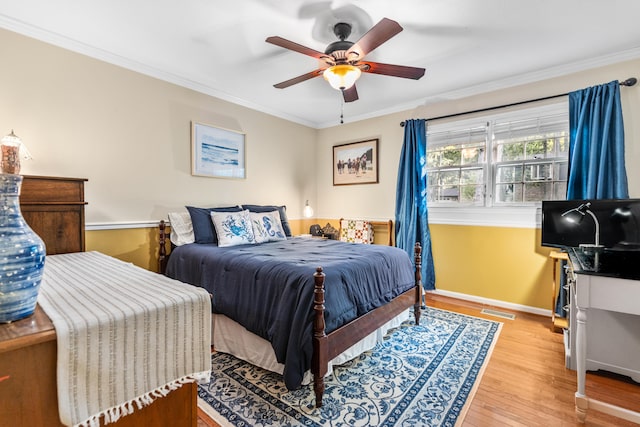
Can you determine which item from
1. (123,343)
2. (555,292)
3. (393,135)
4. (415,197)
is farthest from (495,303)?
(123,343)

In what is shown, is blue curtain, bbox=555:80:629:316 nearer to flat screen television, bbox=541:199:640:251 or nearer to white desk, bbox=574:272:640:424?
flat screen television, bbox=541:199:640:251

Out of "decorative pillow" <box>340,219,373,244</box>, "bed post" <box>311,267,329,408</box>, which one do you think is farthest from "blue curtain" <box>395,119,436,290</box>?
"bed post" <box>311,267,329,408</box>

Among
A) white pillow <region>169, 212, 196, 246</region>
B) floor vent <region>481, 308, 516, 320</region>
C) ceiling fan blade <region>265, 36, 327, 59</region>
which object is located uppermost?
ceiling fan blade <region>265, 36, 327, 59</region>

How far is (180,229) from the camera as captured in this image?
3.08 metres

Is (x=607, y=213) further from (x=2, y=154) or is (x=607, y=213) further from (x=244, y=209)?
(x=2, y=154)

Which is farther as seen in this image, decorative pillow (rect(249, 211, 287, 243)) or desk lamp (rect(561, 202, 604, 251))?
decorative pillow (rect(249, 211, 287, 243))

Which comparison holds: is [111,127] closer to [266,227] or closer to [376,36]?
[266,227]

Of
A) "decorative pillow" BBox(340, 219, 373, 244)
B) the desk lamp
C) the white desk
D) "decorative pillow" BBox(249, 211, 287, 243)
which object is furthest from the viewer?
"decorative pillow" BBox(340, 219, 373, 244)

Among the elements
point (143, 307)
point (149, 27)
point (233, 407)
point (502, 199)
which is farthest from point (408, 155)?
point (143, 307)

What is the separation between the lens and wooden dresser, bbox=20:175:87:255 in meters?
2.05

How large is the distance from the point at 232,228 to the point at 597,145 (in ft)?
11.6

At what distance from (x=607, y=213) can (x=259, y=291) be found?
2.70 metres

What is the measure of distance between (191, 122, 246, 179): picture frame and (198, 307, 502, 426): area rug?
2.11m

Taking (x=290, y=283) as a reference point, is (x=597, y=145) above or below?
above
